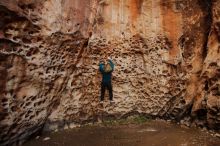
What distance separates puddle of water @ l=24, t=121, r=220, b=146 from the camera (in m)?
7.09

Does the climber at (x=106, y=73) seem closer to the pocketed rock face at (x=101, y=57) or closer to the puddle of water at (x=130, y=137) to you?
the pocketed rock face at (x=101, y=57)

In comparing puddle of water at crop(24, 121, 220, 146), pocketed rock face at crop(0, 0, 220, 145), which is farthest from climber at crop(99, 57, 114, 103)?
puddle of water at crop(24, 121, 220, 146)

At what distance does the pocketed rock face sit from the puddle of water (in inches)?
15.4

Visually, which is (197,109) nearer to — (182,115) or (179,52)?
(182,115)

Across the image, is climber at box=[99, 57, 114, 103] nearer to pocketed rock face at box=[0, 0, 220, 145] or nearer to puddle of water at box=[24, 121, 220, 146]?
pocketed rock face at box=[0, 0, 220, 145]

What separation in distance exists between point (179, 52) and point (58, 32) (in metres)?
3.61

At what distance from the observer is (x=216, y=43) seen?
8.08m

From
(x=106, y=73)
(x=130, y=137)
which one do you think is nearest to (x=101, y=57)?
(x=106, y=73)

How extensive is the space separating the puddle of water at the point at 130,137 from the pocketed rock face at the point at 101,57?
0.39 meters

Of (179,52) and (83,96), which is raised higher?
(179,52)

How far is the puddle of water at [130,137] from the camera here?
23.3 feet

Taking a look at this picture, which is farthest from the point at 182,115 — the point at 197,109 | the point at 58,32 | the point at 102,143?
the point at 58,32

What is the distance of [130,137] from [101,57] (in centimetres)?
248

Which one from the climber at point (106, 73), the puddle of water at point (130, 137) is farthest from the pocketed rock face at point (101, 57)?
the puddle of water at point (130, 137)
